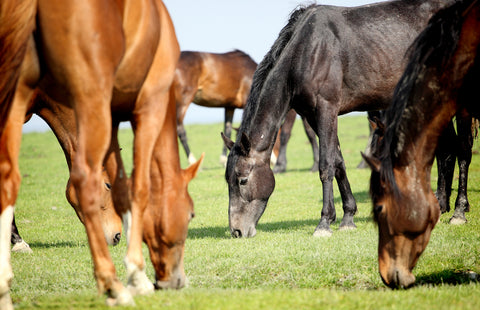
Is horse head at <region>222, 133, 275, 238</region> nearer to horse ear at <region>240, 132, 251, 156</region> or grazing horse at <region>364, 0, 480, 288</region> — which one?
horse ear at <region>240, 132, 251, 156</region>

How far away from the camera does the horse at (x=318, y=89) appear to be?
23.9 ft

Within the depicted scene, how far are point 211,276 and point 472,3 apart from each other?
3455 millimetres

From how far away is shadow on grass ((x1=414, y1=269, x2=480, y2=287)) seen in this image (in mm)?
5066

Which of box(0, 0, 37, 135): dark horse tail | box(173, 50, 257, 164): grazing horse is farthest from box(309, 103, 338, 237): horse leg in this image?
box(173, 50, 257, 164): grazing horse

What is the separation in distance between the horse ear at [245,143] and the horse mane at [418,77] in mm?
2830

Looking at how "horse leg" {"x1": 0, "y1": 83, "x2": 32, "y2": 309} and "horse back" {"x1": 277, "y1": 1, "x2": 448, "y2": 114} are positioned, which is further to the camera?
"horse back" {"x1": 277, "y1": 1, "x2": 448, "y2": 114}

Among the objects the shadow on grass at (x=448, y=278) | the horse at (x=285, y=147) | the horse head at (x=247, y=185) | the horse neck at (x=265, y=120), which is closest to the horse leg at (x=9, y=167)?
the shadow on grass at (x=448, y=278)

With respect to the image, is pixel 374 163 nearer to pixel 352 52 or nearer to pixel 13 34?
pixel 13 34

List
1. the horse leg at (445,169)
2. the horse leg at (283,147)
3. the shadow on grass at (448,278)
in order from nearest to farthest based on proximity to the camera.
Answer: the shadow on grass at (448,278) < the horse leg at (445,169) < the horse leg at (283,147)

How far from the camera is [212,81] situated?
17812mm

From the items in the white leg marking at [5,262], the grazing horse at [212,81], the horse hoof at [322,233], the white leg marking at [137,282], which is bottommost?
the grazing horse at [212,81]

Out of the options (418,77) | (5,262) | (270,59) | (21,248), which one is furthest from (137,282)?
(270,59)

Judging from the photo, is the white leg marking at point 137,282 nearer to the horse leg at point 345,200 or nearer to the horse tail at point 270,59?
the horse tail at point 270,59

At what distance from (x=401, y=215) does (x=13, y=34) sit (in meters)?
3.15
